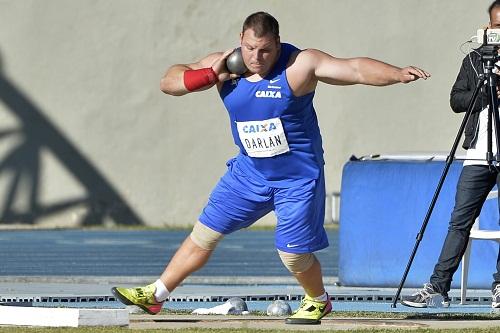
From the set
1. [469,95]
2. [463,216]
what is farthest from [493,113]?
[463,216]

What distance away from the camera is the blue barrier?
10828mm

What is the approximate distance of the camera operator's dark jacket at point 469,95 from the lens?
8819 millimetres

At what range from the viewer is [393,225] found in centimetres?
1109

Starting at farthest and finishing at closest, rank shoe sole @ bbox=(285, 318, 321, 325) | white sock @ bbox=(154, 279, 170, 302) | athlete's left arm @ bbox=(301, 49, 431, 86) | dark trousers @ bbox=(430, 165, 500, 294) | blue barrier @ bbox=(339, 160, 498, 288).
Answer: blue barrier @ bbox=(339, 160, 498, 288) → dark trousers @ bbox=(430, 165, 500, 294) → white sock @ bbox=(154, 279, 170, 302) → shoe sole @ bbox=(285, 318, 321, 325) → athlete's left arm @ bbox=(301, 49, 431, 86)

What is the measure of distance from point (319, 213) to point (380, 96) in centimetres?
1303

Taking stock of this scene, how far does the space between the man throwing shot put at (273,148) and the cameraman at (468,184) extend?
1301 millimetres

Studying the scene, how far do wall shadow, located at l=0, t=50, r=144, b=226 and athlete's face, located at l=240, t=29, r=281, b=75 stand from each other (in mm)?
13104

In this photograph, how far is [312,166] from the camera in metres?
7.70

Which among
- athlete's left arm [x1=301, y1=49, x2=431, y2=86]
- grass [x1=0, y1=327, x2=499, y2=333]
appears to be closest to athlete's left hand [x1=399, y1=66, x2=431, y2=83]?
athlete's left arm [x1=301, y1=49, x2=431, y2=86]

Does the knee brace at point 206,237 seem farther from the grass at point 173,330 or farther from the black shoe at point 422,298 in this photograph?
the black shoe at point 422,298

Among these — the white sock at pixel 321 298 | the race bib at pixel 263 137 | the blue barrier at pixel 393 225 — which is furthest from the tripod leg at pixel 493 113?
the blue barrier at pixel 393 225

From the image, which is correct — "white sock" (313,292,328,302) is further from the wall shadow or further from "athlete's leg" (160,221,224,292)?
the wall shadow

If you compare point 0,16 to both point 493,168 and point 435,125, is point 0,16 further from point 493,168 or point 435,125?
point 493,168

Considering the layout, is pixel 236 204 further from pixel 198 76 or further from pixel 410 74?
pixel 410 74
